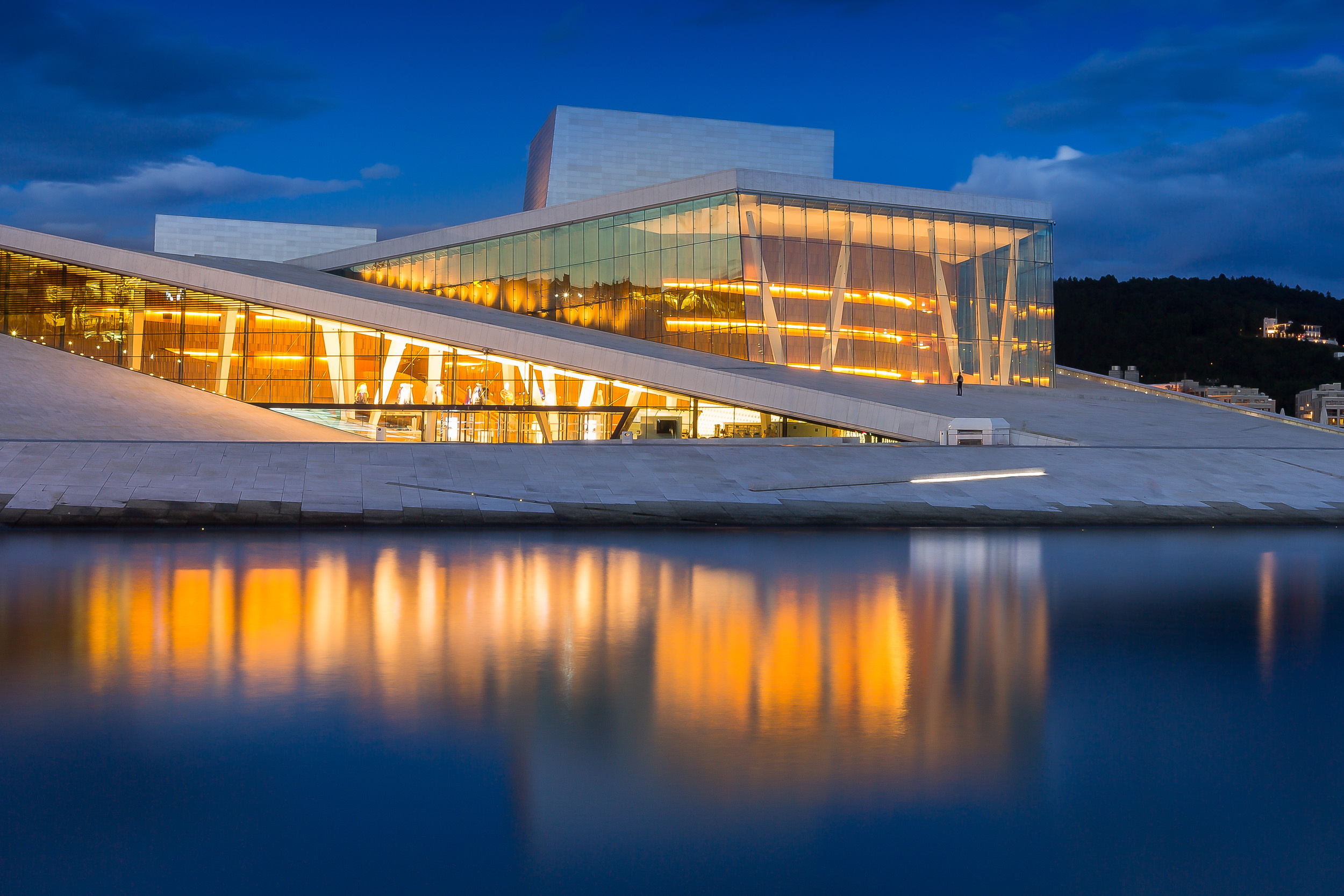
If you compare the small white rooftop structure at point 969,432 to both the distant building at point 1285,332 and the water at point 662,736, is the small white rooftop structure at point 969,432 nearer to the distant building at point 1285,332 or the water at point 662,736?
the water at point 662,736

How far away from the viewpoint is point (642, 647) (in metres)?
7.25

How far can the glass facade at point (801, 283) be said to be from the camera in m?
31.6

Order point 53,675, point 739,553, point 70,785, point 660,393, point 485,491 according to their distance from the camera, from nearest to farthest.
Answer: point 70,785
point 53,675
point 739,553
point 485,491
point 660,393

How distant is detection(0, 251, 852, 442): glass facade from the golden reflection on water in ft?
56.8

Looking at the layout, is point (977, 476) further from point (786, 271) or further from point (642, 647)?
point (786, 271)

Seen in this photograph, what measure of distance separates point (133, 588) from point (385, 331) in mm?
20203

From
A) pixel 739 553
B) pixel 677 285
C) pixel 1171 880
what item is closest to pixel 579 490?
pixel 739 553

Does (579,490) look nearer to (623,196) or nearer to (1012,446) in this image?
(1012,446)

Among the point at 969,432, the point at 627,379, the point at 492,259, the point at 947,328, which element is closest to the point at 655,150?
the point at 492,259

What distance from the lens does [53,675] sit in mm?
6172

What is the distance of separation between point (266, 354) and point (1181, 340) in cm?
8005

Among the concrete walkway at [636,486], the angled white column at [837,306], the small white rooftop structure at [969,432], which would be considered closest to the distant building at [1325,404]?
the angled white column at [837,306]

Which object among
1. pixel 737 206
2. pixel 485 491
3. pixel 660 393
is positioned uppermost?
pixel 737 206

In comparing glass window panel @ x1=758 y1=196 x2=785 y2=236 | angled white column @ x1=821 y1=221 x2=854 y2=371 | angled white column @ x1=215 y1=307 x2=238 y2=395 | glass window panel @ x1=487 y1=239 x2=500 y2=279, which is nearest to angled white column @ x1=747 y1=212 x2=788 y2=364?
glass window panel @ x1=758 y1=196 x2=785 y2=236
